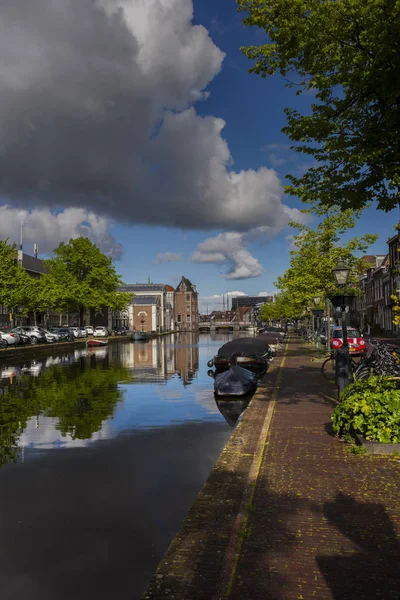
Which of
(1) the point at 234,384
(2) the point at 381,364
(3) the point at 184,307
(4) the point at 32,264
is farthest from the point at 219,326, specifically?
(2) the point at 381,364

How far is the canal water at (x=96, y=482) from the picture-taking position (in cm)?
549

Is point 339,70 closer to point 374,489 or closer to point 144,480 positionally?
point 374,489

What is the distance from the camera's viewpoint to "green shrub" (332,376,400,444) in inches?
309

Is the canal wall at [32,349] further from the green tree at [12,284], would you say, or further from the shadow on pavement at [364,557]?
the shadow on pavement at [364,557]

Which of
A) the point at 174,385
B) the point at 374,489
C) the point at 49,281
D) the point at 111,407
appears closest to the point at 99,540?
the point at 374,489

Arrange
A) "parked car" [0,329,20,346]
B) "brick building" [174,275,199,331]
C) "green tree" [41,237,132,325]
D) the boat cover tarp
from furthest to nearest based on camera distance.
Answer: "brick building" [174,275,199,331]
"green tree" [41,237,132,325]
"parked car" [0,329,20,346]
the boat cover tarp

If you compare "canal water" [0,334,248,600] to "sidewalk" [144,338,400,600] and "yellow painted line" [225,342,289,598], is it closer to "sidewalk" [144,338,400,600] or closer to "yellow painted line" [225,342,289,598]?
"sidewalk" [144,338,400,600]

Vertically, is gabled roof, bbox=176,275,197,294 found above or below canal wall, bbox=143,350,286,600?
above

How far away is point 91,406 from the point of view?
624 inches

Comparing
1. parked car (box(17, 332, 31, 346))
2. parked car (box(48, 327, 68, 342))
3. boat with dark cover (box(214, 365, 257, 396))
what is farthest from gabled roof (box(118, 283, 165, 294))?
boat with dark cover (box(214, 365, 257, 396))

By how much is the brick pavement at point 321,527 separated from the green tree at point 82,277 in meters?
57.5

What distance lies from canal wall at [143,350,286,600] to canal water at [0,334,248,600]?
2.64ft

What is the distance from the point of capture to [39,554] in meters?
5.89

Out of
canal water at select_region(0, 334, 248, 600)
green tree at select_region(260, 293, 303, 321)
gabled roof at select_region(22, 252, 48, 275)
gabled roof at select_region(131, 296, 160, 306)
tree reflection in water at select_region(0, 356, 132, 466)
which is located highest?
gabled roof at select_region(22, 252, 48, 275)
